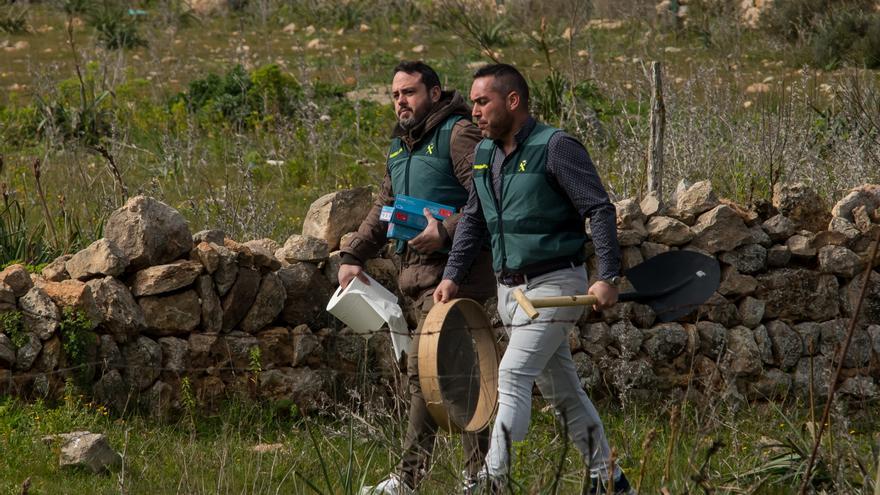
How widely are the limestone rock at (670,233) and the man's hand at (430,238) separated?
2.10 m

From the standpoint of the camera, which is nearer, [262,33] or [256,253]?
[256,253]

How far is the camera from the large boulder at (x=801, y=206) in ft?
24.9

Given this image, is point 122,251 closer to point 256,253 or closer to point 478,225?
point 256,253

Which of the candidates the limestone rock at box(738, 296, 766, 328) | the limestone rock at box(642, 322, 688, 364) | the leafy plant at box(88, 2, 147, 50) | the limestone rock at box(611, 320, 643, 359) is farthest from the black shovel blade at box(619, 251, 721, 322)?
the leafy plant at box(88, 2, 147, 50)

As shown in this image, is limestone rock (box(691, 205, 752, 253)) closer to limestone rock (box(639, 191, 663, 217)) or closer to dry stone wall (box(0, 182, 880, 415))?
dry stone wall (box(0, 182, 880, 415))

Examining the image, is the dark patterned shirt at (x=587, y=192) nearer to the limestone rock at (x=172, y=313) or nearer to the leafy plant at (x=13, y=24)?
the limestone rock at (x=172, y=313)

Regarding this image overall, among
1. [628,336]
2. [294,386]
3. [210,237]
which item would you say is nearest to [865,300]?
[628,336]

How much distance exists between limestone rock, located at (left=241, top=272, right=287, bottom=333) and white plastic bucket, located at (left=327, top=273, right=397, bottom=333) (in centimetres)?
81

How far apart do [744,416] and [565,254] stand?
2.50 meters

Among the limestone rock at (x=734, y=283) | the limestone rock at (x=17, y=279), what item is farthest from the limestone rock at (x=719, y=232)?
the limestone rock at (x=17, y=279)

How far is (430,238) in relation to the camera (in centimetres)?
550

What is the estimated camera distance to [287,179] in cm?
1059

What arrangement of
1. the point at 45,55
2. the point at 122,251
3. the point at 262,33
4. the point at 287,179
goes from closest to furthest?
the point at 122,251, the point at 287,179, the point at 45,55, the point at 262,33

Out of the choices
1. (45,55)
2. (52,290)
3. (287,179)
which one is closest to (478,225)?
(52,290)
